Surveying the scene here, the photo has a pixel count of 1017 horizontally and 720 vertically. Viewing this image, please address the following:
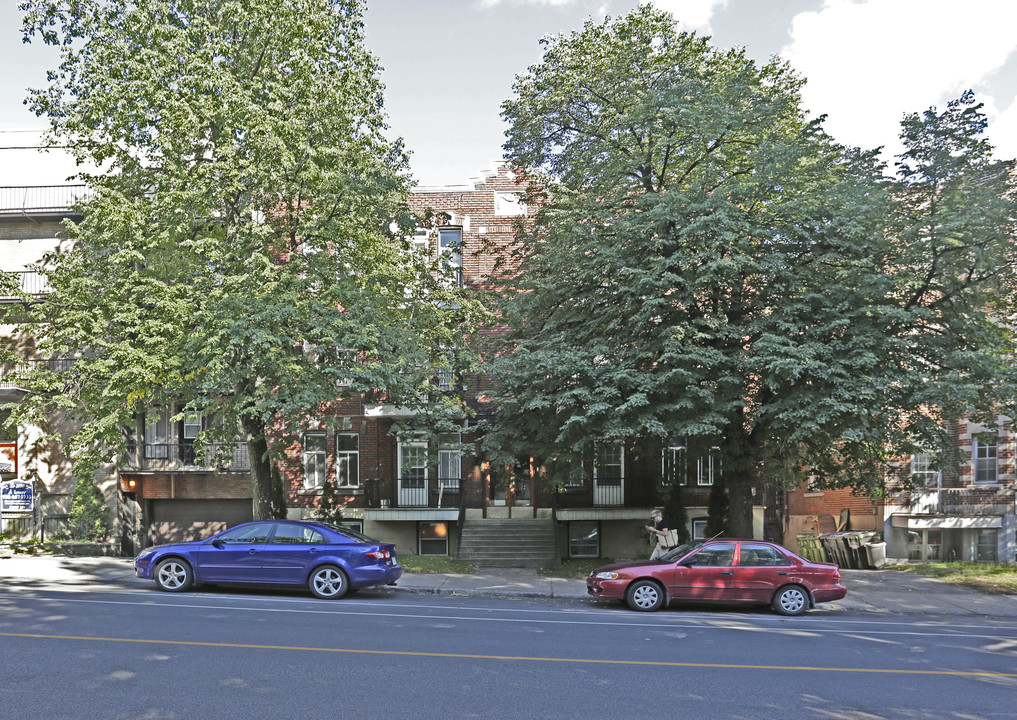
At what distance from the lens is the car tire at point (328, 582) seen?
585 inches

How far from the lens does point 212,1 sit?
18.4 meters

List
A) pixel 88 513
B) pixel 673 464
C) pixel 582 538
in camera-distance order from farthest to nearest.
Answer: pixel 582 538, pixel 88 513, pixel 673 464

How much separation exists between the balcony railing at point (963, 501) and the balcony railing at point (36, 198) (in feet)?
89.8

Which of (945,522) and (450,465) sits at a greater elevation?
(450,465)

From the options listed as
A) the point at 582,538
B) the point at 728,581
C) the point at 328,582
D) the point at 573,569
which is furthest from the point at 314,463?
the point at 728,581

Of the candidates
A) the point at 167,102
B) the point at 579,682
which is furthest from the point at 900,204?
the point at 167,102

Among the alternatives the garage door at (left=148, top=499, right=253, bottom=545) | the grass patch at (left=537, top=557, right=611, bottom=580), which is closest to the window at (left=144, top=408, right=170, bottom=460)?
the garage door at (left=148, top=499, right=253, bottom=545)

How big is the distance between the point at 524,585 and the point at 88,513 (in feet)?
45.4

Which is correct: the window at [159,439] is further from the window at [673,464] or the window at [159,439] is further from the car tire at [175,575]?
the window at [673,464]

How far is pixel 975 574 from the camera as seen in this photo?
20984 mm

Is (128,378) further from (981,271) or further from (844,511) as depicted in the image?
(844,511)

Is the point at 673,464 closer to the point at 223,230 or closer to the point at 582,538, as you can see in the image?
the point at 582,538

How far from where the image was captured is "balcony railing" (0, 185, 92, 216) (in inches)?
973

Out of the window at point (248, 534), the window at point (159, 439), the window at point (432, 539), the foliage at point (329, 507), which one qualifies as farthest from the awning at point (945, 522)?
the window at point (159, 439)
